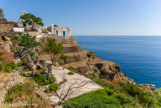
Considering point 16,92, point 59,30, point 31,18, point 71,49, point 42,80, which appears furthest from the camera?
point 59,30

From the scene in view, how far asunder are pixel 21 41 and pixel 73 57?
1323cm

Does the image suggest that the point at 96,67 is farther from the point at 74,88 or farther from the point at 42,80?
the point at 42,80

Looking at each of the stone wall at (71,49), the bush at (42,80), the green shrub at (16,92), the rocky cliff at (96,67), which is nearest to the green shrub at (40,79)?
the bush at (42,80)

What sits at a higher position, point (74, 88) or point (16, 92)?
point (16, 92)

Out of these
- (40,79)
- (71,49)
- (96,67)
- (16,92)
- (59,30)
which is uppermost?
(59,30)

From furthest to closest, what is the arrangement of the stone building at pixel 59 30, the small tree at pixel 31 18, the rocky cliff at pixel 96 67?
1. the stone building at pixel 59 30
2. the small tree at pixel 31 18
3. the rocky cliff at pixel 96 67

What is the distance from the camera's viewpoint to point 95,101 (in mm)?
7215

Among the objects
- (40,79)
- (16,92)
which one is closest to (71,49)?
(40,79)

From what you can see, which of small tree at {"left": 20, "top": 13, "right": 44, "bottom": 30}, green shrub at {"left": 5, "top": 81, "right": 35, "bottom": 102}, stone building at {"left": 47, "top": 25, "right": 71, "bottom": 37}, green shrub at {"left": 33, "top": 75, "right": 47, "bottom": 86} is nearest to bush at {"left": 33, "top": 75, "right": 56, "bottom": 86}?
green shrub at {"left": 33, "top": 75, "right": 47, "bottom": 86}

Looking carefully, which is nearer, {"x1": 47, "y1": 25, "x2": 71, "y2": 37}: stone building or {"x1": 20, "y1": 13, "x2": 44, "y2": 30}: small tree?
{"x1": 20, "y1": 13, "x2": 44, "y2": 30}: small tree

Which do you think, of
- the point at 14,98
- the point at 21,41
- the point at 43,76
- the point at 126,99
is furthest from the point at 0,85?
the point at 21,41

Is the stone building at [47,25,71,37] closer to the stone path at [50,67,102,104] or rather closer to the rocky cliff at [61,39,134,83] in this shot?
the rocky cliff at [61,39,134,83]

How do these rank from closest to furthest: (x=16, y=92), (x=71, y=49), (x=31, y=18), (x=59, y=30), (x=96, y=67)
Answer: (x=16, y=92), (x=96, y=67), (x=71, y=49), (x=31, y=18), (x=59, y=30)

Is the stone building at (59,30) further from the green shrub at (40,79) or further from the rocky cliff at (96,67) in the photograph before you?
the green shrub at (40,79)
